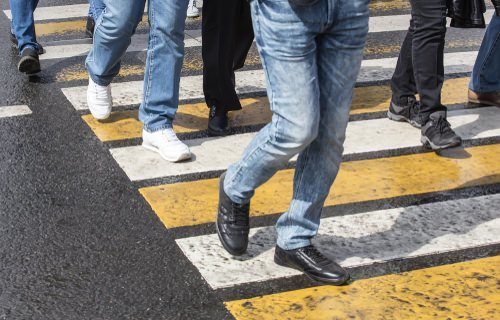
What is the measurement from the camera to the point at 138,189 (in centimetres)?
500

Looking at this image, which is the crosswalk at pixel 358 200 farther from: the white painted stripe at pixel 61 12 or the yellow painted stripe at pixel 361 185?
the white painted stripe at pixel 61 12

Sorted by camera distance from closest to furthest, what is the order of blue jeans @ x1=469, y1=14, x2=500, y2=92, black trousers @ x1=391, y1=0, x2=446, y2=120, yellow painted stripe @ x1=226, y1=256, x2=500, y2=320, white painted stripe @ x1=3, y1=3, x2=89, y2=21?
yellow painted stripe @ x1=226, y1=256, x2=500, y2=320 < black trousers @ x1=391, y1=0, x2=446, y2=120 < blue jeans @ x1=469, y1=14, x2=500, y2=92 < white painted stripe @ x1=3, y1=3, x2=89, y2=21

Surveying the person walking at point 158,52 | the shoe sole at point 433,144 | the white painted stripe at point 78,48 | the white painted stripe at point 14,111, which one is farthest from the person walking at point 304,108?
the white painted stripe at point 78,48

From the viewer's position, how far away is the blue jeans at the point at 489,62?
20.7ft

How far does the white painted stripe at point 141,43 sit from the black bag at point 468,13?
2895 mm

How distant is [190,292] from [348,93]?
967 mm

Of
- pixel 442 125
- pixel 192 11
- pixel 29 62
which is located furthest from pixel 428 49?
pixel 192 11

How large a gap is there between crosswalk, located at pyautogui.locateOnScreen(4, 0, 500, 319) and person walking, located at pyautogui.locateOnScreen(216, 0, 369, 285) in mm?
187

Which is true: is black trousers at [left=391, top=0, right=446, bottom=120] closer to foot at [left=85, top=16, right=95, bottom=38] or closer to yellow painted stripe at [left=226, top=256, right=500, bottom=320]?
yellow painted stripe at [left=226, top=256, right=500, bottom=320]

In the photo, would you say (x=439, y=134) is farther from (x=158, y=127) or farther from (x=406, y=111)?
(x=158, y=127)

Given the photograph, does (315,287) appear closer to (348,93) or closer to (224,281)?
(224,281)

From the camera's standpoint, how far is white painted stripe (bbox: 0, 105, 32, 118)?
615cm

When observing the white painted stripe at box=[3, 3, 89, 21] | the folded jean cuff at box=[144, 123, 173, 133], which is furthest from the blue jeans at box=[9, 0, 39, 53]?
the folded jean cuff at box=[144, 123, 173, 133]

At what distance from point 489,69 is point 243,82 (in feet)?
5.46
